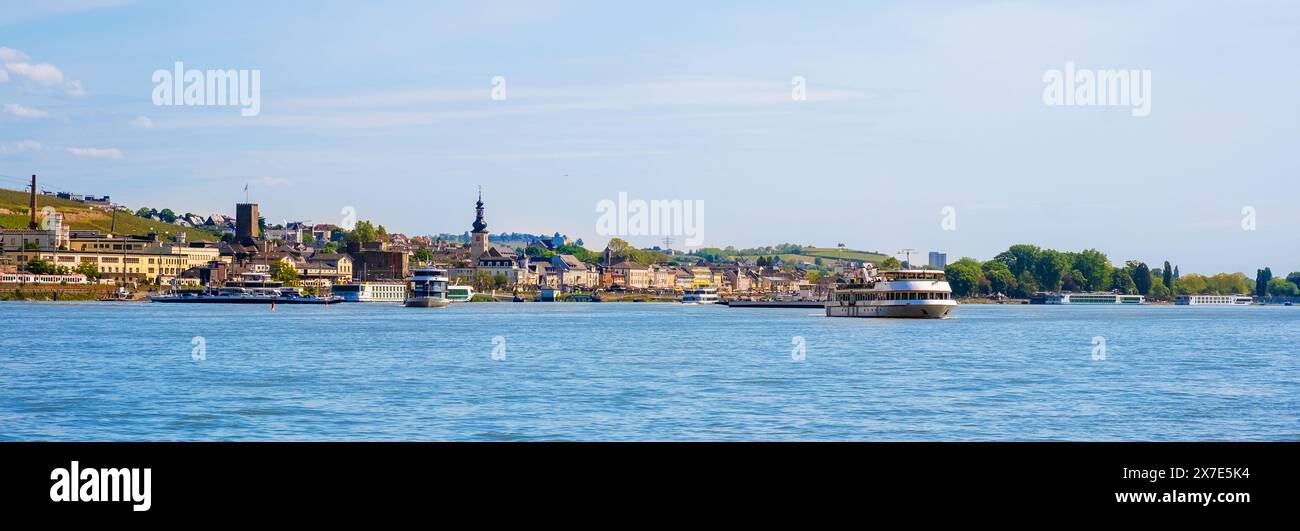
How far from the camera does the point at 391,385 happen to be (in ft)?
122

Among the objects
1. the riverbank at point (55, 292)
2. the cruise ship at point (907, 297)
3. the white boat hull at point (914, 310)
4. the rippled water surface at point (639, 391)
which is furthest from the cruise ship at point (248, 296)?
the rippled water surface at point (639, 391)

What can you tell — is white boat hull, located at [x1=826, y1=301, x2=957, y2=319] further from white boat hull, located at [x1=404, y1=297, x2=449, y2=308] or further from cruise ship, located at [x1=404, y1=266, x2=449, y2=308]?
cruise ship, located at [x1=404, y1=266, x2=449, y2=308]

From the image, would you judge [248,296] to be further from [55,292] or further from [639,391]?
[639,391]

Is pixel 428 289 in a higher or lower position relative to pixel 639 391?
higher

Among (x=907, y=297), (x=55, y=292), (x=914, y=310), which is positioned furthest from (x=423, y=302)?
(x=914, y=310)

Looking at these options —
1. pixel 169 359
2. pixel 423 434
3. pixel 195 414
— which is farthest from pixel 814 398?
pixel 169 359

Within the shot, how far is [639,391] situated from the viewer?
3462cm

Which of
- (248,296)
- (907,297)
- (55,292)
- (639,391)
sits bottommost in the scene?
(639,391)

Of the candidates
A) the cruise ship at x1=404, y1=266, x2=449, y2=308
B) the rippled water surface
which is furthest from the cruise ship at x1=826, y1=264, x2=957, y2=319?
the cruise ship at x1=404, y1=266, x2=449, y2=308

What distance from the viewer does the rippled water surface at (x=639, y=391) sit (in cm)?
2636

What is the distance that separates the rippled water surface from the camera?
2636 cm
